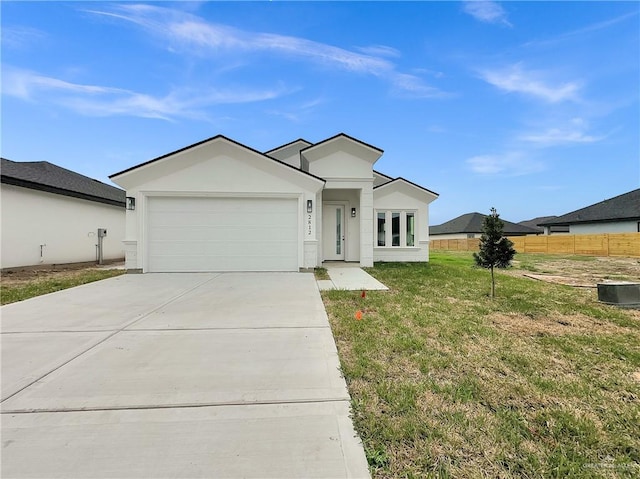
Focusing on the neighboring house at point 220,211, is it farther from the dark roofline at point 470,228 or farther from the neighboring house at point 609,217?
the dark roofline at point 470,228

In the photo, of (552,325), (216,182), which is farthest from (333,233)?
(552,325)

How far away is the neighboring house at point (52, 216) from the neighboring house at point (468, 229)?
41.7 m

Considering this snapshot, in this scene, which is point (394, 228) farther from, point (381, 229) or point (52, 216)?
point (52, 216)

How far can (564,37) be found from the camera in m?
11.2

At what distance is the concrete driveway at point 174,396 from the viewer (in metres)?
1.96

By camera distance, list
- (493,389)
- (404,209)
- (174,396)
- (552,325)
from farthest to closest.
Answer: (404,209) → (552,325) → (493,389) → (174,396)

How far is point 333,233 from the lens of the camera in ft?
45.5

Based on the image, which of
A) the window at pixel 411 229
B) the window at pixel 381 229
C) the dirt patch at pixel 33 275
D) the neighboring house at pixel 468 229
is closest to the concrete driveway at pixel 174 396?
the dirt patch at pixel 33 275

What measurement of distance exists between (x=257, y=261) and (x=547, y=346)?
830 cm

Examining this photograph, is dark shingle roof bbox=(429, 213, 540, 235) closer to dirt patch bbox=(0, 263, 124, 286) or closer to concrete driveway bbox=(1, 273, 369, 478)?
dirt patch bbox=(0, 263, 124, 286)

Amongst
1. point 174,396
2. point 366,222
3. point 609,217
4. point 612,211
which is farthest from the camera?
point 612,211

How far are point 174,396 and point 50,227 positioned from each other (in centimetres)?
1459

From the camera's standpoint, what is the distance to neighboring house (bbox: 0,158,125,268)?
11.4 meters

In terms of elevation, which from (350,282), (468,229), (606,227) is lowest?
(350,282)
